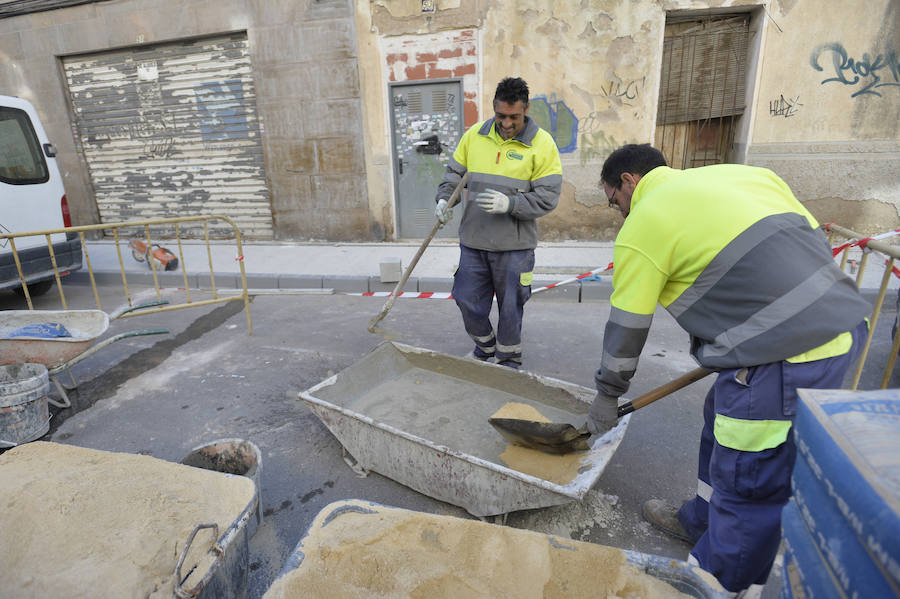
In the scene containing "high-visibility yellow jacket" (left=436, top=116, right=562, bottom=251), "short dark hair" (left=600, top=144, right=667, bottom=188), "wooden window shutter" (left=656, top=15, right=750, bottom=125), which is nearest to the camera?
"short dark hair" (left=600, top=144, right=667, bottom=188)

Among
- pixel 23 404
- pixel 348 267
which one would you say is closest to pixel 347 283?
pixel 348 267

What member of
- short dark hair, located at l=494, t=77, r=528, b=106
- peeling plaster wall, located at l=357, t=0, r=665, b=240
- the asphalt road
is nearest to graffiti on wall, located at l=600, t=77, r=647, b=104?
peeling plaster wall, located at l=357, t=0, r=665, b=240

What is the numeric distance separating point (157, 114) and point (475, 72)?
230 inches

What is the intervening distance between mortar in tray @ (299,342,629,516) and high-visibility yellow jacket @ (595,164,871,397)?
2.61ft

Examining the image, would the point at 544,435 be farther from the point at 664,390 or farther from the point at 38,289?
the point at 38,289

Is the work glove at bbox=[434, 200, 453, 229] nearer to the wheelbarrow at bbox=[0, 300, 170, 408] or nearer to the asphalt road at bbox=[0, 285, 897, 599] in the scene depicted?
the asphalt road at bbox=[0, 285, 897, 599]

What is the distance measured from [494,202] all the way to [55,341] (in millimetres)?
3048

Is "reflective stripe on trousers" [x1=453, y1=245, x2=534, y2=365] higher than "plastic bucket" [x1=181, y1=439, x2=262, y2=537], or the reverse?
"reflective stripe on trousers" [x1=453, y1=245, x2=534, y2=365]

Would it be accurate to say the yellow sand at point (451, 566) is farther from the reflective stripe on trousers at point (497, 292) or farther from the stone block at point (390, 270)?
the stone block at point (390, 270)

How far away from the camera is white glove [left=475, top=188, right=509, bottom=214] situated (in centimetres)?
344

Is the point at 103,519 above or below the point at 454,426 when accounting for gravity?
above

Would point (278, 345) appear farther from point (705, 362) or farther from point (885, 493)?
point (885, 493)

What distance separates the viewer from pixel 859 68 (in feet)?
22.6

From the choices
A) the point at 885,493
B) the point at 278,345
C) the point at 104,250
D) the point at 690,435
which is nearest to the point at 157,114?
the point at 104,250
